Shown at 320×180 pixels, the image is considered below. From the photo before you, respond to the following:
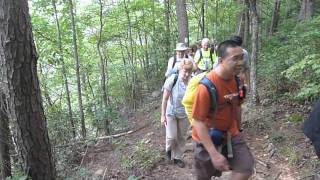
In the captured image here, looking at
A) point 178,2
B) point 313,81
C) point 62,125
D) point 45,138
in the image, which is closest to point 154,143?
point 62,125

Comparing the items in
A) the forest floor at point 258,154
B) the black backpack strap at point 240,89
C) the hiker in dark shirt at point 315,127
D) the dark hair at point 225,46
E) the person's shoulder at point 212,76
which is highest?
the dark hair at point 225,46

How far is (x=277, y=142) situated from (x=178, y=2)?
25.8ft

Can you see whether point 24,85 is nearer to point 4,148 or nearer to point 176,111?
point 4,148

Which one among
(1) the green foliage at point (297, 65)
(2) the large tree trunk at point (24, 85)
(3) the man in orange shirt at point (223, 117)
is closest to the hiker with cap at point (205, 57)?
(1) the green foliage at point (297, 65)

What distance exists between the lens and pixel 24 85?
16.0 feet

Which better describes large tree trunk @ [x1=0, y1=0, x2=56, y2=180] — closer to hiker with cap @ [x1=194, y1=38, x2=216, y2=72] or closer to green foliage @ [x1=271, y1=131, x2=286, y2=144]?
green foliage @ [x1=271, y1=131, x2=286, y2=144]

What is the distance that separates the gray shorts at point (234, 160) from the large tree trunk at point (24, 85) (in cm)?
215

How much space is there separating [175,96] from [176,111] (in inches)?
11.5

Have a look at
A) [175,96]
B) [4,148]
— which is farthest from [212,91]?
[4,148]

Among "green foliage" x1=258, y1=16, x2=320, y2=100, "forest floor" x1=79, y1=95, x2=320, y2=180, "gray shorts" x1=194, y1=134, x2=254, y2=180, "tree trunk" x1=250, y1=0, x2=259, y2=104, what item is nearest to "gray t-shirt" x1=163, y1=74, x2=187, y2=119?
"forest floor" x1=79, y1=95, x2=320, y2=180

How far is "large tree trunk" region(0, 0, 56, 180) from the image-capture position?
4664 mm

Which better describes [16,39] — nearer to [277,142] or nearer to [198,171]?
[198,171]

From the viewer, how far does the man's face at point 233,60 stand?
3734 mm

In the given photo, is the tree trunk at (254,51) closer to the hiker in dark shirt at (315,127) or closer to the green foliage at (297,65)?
the green foliage at (297,65)
